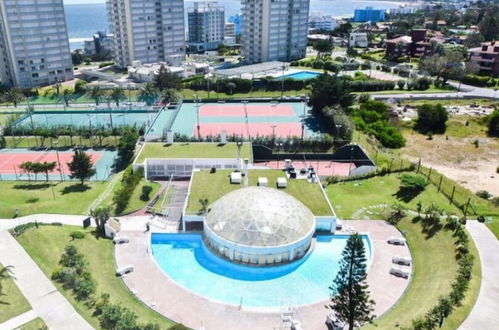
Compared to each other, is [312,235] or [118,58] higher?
[118,58]

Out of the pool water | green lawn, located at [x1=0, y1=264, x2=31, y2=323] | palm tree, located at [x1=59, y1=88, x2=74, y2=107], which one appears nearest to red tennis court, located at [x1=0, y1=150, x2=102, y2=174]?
the pool water

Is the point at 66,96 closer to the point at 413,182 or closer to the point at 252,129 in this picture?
the point at 252,129

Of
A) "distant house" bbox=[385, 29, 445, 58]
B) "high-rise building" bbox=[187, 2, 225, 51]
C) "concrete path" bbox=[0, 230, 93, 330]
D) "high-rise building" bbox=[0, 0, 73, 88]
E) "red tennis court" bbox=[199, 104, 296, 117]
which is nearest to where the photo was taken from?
"concrete path" bbox=[0, 230, 93, 330]

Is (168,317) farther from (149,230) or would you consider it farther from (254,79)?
(254,79)

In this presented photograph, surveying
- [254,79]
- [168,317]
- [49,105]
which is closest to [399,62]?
[254,79]

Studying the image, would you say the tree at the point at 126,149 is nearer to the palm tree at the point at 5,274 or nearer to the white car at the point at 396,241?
the palm tree at the point at 5,274

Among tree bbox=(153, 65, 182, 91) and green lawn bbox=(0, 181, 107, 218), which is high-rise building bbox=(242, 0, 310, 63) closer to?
tree bbox=(153, 65, 182, 91)
